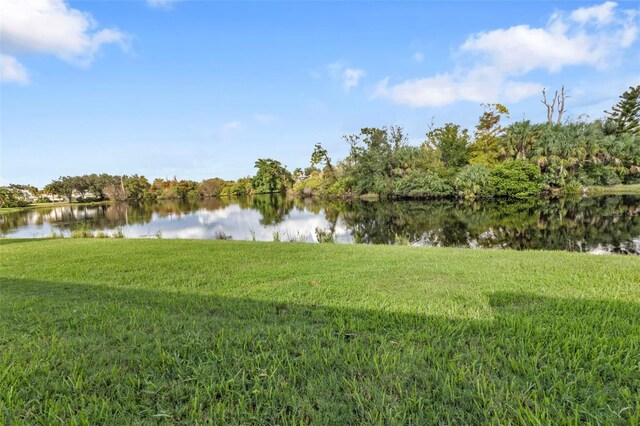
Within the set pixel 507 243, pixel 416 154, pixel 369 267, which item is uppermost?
pixel 416 154

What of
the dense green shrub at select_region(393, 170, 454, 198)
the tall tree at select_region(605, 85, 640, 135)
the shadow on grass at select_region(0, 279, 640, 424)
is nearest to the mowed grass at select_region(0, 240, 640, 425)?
the shadow on grass at select_region(0, 279, 640, 424)

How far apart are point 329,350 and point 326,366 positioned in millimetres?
193

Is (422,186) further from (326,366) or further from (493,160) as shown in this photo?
(326,366)

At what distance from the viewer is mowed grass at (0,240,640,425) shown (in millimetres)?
1718

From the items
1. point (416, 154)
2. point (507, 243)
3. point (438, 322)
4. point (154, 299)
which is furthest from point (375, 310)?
point (416, 154)

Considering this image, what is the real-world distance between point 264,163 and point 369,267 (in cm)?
6681

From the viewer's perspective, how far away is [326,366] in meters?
2.13

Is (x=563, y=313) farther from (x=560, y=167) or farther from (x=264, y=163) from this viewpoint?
(x=264, y=163)

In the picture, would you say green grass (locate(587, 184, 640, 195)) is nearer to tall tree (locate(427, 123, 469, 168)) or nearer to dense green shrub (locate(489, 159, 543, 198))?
dense green shrub (locate(489, 159, 543, 198))

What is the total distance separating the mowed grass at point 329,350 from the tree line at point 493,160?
28.0 metres

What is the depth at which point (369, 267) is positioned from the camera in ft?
17.9

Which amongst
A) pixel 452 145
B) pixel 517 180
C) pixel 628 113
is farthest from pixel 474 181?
pixel 628 113

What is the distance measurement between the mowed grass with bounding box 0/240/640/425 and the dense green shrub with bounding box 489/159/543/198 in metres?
27.1

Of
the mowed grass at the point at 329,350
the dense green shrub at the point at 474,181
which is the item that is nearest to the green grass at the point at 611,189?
the dense green shrub at the point at 474,181
